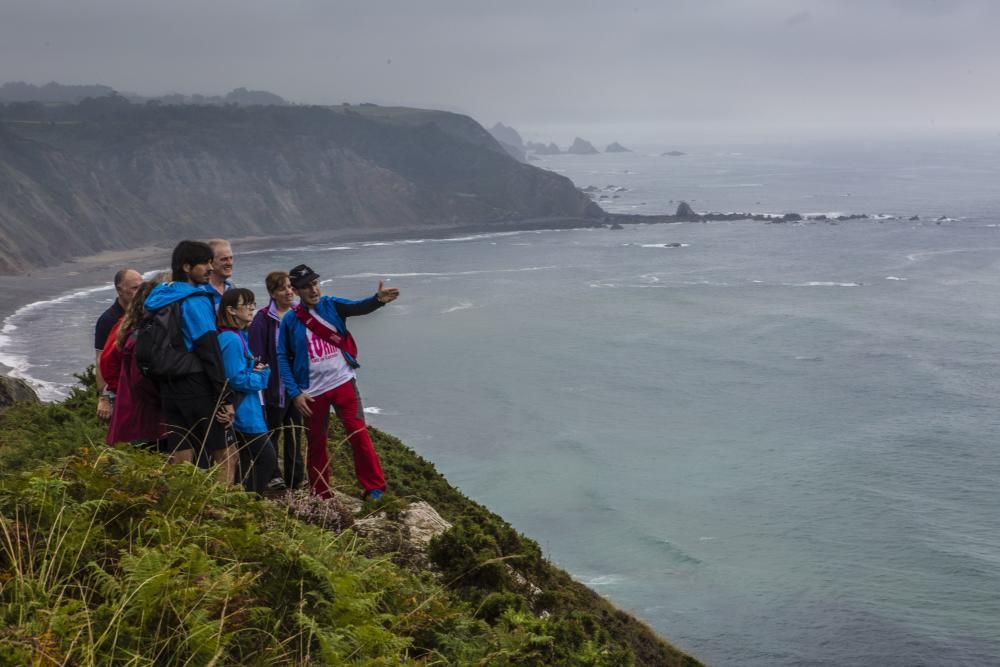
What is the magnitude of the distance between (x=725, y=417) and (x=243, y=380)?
42724mm

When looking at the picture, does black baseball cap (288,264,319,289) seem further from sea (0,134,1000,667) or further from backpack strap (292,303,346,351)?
sea (0,134,1000,667)

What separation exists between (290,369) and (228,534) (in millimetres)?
3487

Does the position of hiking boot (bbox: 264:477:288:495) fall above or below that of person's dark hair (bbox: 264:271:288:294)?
below

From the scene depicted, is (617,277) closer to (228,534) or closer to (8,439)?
(8,439)

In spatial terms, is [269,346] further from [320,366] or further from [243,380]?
[243,380]

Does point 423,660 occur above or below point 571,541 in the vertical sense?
above

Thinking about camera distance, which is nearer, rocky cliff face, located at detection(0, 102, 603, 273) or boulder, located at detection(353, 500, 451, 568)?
boulder, located at detection(353, 500, 451, 568)

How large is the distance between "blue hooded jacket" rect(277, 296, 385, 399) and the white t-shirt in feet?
0.12

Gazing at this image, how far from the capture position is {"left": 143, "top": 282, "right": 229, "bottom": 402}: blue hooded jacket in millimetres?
6422

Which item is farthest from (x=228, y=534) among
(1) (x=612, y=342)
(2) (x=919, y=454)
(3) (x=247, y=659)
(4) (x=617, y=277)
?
(4) (x=617, y=277)

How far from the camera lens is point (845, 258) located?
9400 cm

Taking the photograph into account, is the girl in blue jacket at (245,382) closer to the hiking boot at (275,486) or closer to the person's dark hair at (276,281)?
the hiking boot at (275,486)

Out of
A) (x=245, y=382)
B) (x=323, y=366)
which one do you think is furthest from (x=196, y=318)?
(x=323, y=366)

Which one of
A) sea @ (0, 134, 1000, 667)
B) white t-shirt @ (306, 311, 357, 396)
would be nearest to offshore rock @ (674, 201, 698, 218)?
sea @ (0, 134, 1000, 667)
